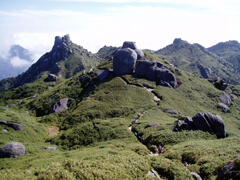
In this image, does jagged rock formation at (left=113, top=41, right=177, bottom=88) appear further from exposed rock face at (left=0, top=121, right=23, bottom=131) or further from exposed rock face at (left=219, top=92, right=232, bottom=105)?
exposed rock face at (left=0, top=121, right=23, bottom=131)

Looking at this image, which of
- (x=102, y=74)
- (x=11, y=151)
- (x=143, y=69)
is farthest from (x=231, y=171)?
(x=102, y=74)

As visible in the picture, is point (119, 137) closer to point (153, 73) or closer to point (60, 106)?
point (60, 106)

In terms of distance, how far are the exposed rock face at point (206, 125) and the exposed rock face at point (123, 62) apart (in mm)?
50353

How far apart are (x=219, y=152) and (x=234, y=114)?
202ft

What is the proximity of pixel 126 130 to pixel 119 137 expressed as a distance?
10.6ft

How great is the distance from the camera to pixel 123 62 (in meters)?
82.3

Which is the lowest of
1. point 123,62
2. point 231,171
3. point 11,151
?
point 11,151

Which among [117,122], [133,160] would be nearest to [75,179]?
[133,160]

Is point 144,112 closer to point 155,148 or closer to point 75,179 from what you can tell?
point 155,148

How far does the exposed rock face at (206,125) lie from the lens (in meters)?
37.7

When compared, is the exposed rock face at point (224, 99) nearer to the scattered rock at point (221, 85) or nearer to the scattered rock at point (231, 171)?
the scattered rock at point (221, 85)

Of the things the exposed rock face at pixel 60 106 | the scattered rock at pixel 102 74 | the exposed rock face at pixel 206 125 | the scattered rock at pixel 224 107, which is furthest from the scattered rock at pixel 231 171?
the scattered rock at pixel 102 74

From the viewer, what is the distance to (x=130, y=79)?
3100 inches

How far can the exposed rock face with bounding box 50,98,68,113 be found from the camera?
67.4 m
